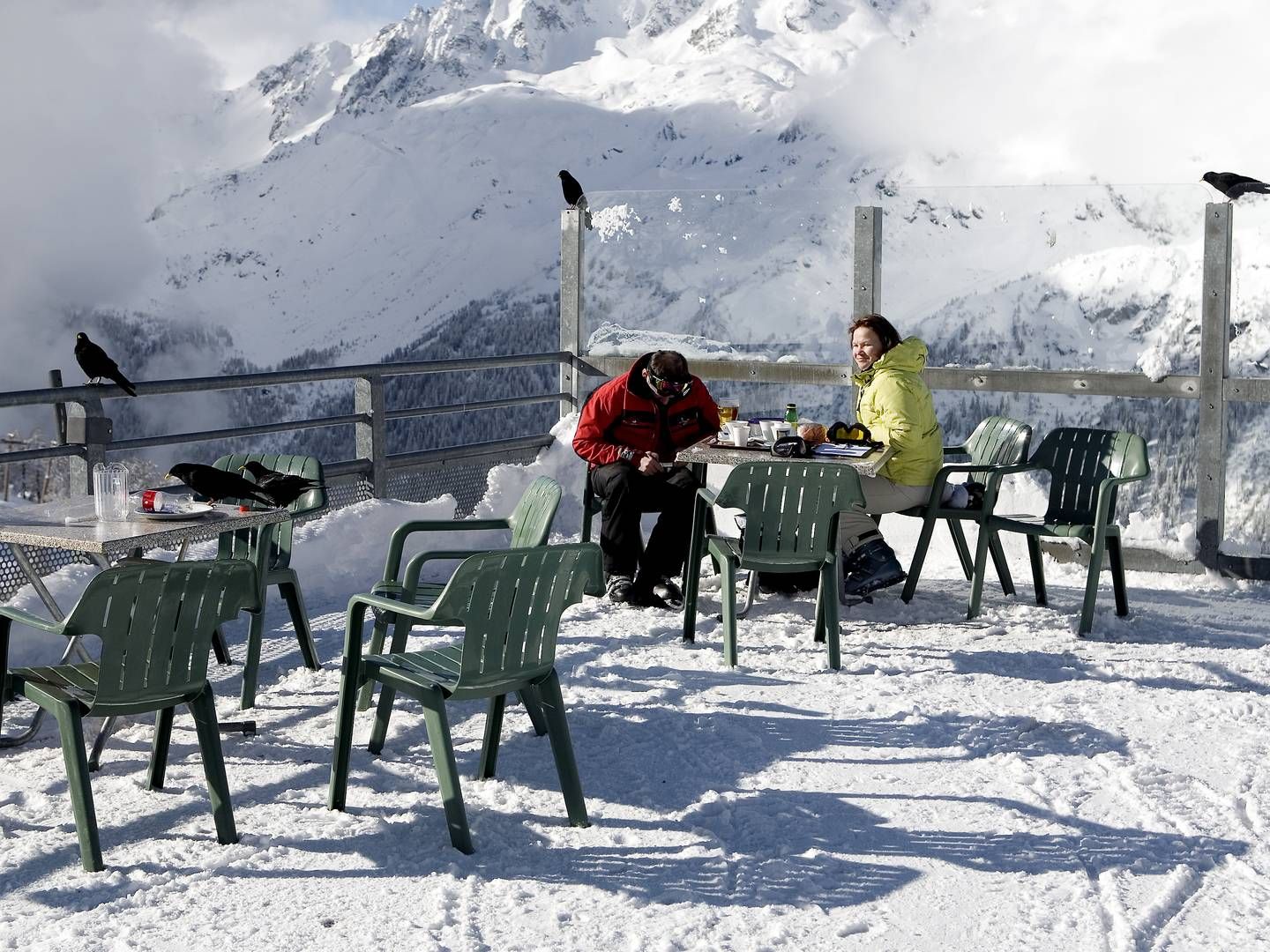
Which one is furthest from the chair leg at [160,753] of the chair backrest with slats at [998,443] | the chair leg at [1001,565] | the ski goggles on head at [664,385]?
the chair backrest with slats at [998,443]

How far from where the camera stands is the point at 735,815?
352cm

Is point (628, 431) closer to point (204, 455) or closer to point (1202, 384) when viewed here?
point (1202, 384)

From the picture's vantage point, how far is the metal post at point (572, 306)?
8430 mm

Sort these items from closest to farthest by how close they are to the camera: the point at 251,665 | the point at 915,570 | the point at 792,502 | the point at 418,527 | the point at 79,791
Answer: the point at 79,791, the point at 251,665, the point at 418,527, the point at 792,502, the point at 915,570

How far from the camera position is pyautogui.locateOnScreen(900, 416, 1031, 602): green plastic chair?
5770mm

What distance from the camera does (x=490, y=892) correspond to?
3.03 m

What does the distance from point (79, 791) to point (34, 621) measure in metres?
0.40

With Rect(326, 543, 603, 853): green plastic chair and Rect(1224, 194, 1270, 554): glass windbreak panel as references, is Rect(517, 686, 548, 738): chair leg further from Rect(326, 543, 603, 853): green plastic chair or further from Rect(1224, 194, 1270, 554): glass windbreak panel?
Rect(1224, 194, 1270, 554): glass windbreak panel

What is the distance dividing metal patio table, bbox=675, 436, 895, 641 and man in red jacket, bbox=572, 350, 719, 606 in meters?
0.24

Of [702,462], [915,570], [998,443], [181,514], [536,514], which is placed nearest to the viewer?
[181,514]

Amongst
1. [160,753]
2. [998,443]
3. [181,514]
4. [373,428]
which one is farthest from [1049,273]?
[160,753]

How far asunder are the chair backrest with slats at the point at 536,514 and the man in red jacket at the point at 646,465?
1538 millimetres

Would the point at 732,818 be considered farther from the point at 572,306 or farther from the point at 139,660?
the point at 572,306

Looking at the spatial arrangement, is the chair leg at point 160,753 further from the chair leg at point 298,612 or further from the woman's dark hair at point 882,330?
the woman's dark hair at point 882,330
